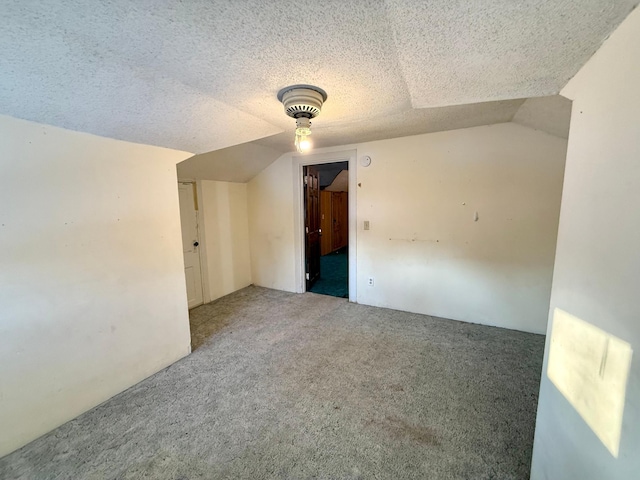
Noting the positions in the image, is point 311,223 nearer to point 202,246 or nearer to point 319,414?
point 202,246

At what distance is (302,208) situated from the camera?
3873mm

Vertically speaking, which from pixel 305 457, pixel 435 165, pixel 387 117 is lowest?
pixel 305 457

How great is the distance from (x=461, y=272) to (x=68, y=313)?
11.7 ft

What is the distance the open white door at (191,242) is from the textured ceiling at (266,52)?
1779 mm

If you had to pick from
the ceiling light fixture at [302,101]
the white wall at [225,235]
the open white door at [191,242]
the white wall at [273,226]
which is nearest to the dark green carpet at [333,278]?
the white wall at [273,226]

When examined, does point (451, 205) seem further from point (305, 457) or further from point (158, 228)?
point (158, 228)

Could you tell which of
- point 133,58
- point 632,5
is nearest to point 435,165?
point 632,5

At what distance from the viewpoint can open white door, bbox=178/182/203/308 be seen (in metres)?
3.41

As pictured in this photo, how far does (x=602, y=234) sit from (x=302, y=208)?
3.31 m

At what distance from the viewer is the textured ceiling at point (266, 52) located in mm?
820

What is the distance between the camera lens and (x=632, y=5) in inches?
26.6

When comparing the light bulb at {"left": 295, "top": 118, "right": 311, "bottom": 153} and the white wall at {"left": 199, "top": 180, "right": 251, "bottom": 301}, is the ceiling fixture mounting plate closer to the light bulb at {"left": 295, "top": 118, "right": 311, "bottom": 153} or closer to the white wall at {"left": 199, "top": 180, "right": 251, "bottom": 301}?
the light bulb at {"left": 295, "top": 118, "right": 311, "bottom": 153}

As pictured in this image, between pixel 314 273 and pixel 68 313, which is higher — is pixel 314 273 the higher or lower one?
the lower one

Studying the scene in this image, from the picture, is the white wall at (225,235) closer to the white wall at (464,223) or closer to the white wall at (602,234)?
the white wall at (464,223)
